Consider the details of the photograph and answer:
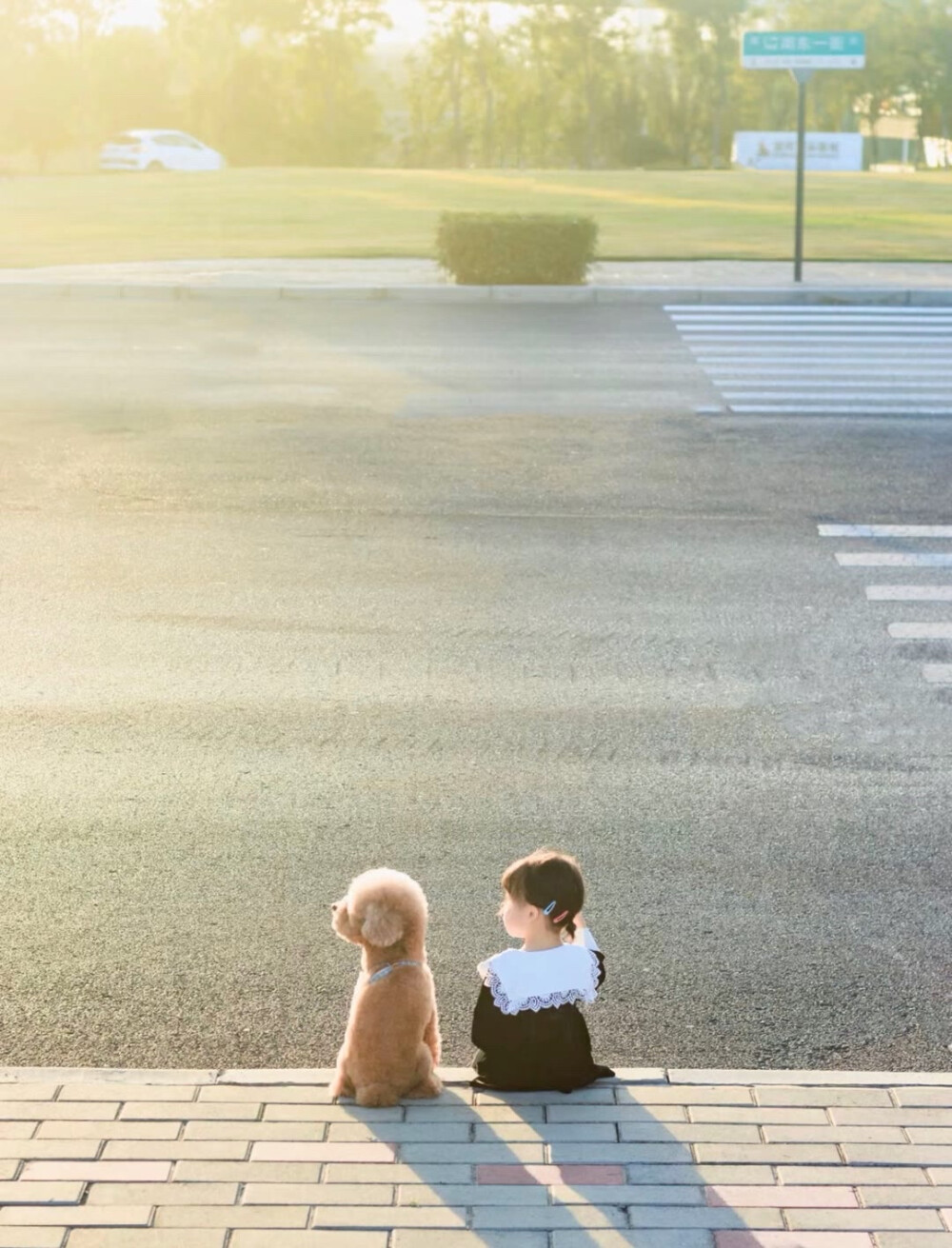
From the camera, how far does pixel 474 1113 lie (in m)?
4.39

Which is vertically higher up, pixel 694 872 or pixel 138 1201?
pixel 138 1201

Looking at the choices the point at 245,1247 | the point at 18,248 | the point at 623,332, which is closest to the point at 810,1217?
the point at 245,1247

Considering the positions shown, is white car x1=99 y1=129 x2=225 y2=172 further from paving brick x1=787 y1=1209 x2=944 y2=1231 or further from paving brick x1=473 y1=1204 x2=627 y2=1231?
paving brick x1=787 y1=1209 x2=944 y2=1231

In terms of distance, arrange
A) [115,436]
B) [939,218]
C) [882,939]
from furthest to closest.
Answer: [939,218] → [115,436] → [882,939]

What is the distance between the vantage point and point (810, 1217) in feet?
12.6

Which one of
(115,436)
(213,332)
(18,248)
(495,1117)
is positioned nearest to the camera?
(495,1117)

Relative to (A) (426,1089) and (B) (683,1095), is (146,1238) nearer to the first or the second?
(A) (426,1089)

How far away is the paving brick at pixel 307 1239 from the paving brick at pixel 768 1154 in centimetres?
89

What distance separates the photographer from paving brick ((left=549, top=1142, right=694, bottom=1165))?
13.4 feet

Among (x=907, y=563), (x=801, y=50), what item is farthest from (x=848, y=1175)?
(x=801, y=50)

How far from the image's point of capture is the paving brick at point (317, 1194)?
3877 mm

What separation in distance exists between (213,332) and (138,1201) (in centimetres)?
1781

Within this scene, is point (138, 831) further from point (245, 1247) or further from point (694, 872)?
point (245, 1247)

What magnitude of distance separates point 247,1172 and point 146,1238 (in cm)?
34
